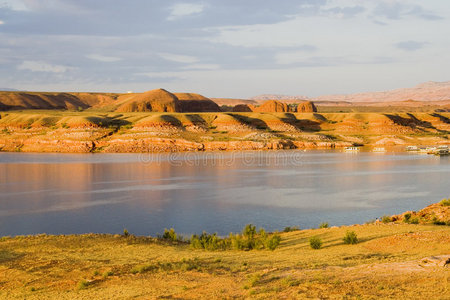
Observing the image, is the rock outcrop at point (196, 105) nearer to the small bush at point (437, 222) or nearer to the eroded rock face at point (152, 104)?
the eroded rock face at point (152, 104)

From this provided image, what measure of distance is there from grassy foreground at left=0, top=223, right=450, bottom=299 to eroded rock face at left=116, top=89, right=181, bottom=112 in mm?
124123

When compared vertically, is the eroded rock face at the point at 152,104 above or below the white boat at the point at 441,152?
above

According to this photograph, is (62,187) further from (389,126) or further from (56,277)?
(389,126)

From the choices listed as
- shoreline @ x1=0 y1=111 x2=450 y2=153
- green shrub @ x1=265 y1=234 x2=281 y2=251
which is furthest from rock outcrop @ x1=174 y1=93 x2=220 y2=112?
green shrub @ x1=265 y1=234 x2=281 y2=251

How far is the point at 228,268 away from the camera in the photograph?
12.6 meters

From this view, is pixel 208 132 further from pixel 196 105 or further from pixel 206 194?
pixel 196 105

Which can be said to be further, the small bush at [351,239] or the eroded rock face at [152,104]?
the eroded rock face at [152,104]

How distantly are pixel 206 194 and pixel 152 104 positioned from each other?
114728 mm

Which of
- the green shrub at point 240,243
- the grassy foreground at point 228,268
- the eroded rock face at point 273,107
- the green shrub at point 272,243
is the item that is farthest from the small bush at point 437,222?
the eroded rock face at point 273,107

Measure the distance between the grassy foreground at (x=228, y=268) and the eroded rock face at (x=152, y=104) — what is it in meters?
124

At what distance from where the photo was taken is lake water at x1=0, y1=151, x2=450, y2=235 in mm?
23453

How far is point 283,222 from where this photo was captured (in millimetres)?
22953

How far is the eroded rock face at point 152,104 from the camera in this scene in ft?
460

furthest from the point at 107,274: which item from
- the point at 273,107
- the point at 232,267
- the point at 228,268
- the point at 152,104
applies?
the point at 152,104
